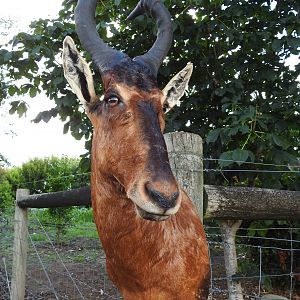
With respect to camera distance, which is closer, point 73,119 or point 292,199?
point 292,199

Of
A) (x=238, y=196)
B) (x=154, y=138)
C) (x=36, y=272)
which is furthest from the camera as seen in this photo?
(x=36, y=272)

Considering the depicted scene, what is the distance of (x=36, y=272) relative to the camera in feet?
22.8

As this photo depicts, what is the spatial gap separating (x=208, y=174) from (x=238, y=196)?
1.31 metres

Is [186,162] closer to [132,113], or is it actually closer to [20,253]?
[132,113]

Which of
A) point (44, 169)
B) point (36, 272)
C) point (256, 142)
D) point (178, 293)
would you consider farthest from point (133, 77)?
point (44, 169)

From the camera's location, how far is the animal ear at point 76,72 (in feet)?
6.09

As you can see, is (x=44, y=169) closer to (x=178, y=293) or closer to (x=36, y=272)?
(x=36, y=272)

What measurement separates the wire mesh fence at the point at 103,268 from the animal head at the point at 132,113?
1.61m

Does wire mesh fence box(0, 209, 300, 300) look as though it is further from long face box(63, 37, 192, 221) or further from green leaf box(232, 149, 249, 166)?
long face box(63, 37, 192, 221)

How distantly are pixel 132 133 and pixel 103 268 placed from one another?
18.5 ft

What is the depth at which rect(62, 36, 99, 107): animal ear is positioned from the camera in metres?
1.86

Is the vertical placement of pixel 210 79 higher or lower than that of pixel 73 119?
higher

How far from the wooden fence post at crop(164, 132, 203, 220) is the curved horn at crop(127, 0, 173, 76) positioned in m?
0.42

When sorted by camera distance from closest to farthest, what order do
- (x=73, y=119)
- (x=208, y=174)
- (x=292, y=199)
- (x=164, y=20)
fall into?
1. (x=164, y=20)
2. (x=292, y=199)
3. (x=208, y=174)
4. (x=73, y=119)
